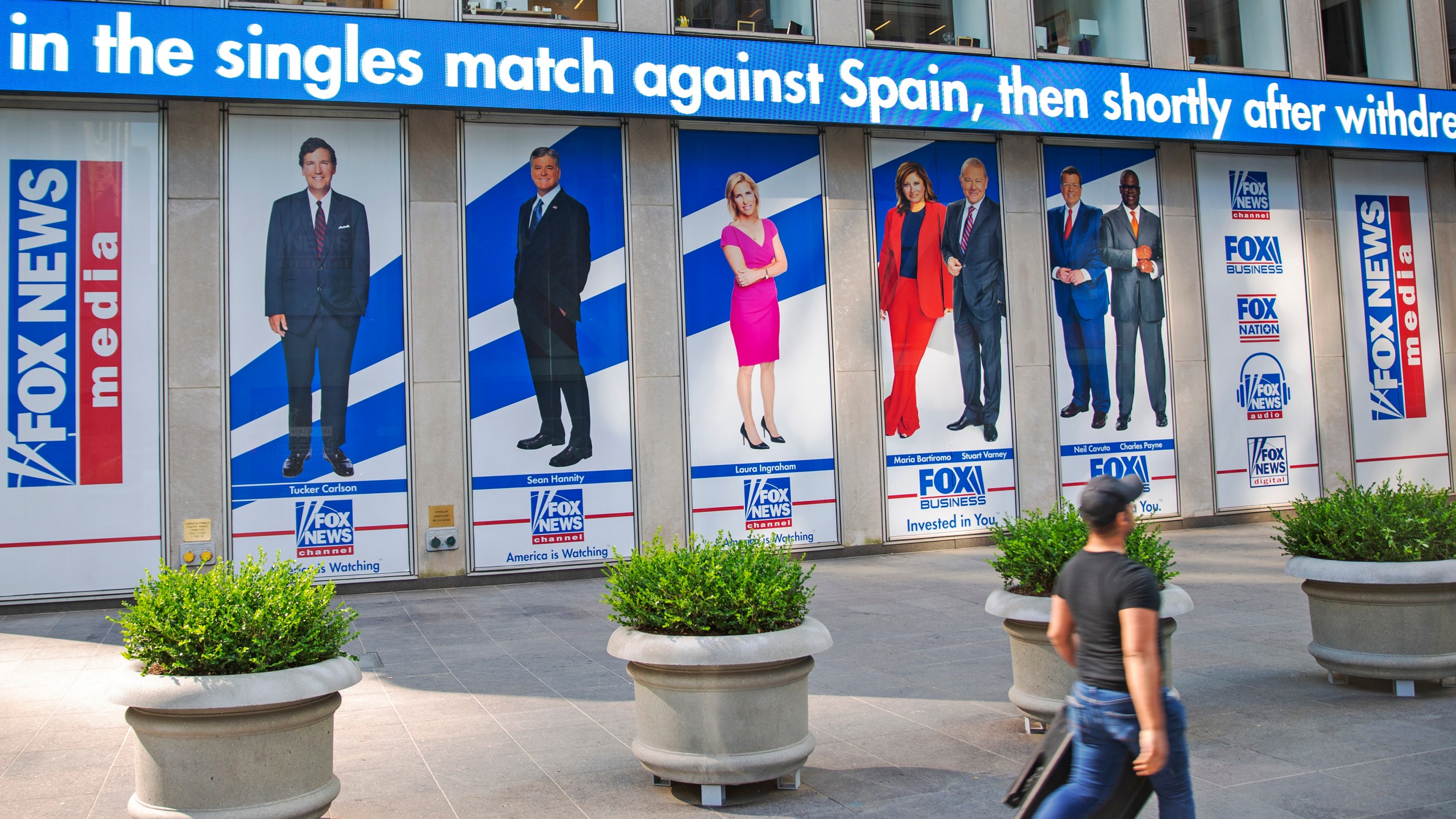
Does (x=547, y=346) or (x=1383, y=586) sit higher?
(x=547, y=346)

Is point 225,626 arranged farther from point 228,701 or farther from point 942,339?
point 942,339

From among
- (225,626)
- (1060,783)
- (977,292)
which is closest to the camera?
(1060,783)

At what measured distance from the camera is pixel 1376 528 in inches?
291

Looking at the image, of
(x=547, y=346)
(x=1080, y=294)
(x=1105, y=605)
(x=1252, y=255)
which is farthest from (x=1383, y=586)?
(x=1252, y=255)

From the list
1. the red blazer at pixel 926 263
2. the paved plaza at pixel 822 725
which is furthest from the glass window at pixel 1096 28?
the paved plaza at pixel 822 725

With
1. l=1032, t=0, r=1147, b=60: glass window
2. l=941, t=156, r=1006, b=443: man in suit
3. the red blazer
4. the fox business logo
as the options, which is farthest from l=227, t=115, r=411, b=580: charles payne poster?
l=1032, t=0, r=1147, b=60: glass window

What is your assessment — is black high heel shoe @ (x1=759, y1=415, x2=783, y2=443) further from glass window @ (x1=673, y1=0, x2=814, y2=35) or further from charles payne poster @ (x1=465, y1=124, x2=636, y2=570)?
glass window @ (x1=673, y1=0, x2=814, y2=35)

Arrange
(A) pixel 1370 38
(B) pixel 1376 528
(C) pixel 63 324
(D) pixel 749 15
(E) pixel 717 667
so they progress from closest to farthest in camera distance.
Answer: (E) pixel 717 667
(B) pixel 1376 528
(C) pixel 63 324
(D) pixel 749 15
(A) pixel 1370 38

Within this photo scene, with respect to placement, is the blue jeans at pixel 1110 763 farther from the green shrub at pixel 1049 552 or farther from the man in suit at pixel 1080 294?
the man in suit at pixel 1080 294

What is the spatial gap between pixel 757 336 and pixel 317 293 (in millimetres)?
5733

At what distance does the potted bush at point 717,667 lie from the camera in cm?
557

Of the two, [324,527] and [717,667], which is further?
[324,527]

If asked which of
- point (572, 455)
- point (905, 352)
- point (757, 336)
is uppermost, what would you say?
point (757, 336)

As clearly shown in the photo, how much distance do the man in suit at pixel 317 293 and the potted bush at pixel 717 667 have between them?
29.2 feet
